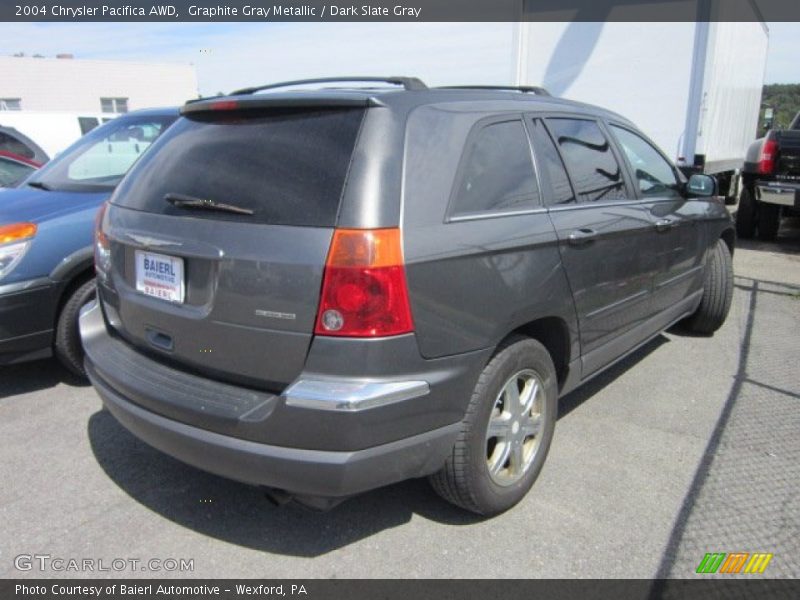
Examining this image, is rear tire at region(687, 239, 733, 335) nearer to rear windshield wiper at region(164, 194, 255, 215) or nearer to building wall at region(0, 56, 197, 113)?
rear windshield wiper at region(164, 194, 255, 215)

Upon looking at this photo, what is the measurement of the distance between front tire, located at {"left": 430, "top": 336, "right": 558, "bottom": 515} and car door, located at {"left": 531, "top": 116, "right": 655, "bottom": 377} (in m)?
0.44

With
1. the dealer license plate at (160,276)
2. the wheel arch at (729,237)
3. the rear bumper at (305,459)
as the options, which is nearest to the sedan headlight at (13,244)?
the dealer license plate at (160,276)

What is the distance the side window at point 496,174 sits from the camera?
8.09 ft

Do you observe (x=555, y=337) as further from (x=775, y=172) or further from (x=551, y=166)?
(x=775, y=172)

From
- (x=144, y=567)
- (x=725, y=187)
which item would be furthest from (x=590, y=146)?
(x=725, y=187)

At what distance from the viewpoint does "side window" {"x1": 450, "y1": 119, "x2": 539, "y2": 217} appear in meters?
2.47

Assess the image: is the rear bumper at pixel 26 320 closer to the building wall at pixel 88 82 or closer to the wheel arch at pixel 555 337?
the wheel arch at pixel 555 337

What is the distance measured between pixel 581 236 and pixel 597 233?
0.20 metres

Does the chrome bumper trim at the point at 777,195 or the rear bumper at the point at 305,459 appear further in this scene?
the chrome bumper trim at the point at 777,195

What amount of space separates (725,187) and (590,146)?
9.57 m

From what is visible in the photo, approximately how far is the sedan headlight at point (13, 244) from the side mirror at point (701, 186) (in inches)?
167

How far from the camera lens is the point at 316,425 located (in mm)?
2104

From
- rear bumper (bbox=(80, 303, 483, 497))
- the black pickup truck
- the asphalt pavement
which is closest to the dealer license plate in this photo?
rear bumper (bbox=(80, 303, 483, 497))

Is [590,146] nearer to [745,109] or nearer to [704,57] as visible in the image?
[704,57]
